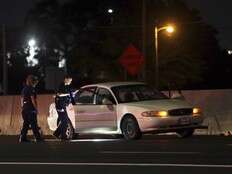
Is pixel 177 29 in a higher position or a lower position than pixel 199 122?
higher

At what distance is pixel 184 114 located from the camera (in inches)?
731

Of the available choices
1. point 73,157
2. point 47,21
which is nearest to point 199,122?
point 73,157

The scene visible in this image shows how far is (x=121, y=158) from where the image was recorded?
13.1 meters

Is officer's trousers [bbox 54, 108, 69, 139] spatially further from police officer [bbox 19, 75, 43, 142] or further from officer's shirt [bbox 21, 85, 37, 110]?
officer's shirt [bbox 21, 85, 37, 110]

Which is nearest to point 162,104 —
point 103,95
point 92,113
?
point 103,95

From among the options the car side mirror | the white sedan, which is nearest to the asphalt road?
the white sedan

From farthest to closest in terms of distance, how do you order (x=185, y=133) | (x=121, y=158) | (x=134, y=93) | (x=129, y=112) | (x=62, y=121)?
(x=62, y=121)
(x=134, y=93)
(x=185, y=133)
(x=129, y=112)
(x=121, y=158)

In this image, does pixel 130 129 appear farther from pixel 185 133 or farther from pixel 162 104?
pixel 185 133

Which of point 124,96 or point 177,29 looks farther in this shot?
point 177,29

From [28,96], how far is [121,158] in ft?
22.6

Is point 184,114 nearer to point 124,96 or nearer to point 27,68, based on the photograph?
point 124,96

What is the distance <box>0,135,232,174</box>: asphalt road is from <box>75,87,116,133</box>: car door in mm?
2261

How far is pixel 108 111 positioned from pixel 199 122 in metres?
2.32

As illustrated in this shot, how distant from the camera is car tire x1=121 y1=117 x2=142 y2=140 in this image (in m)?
18.5
